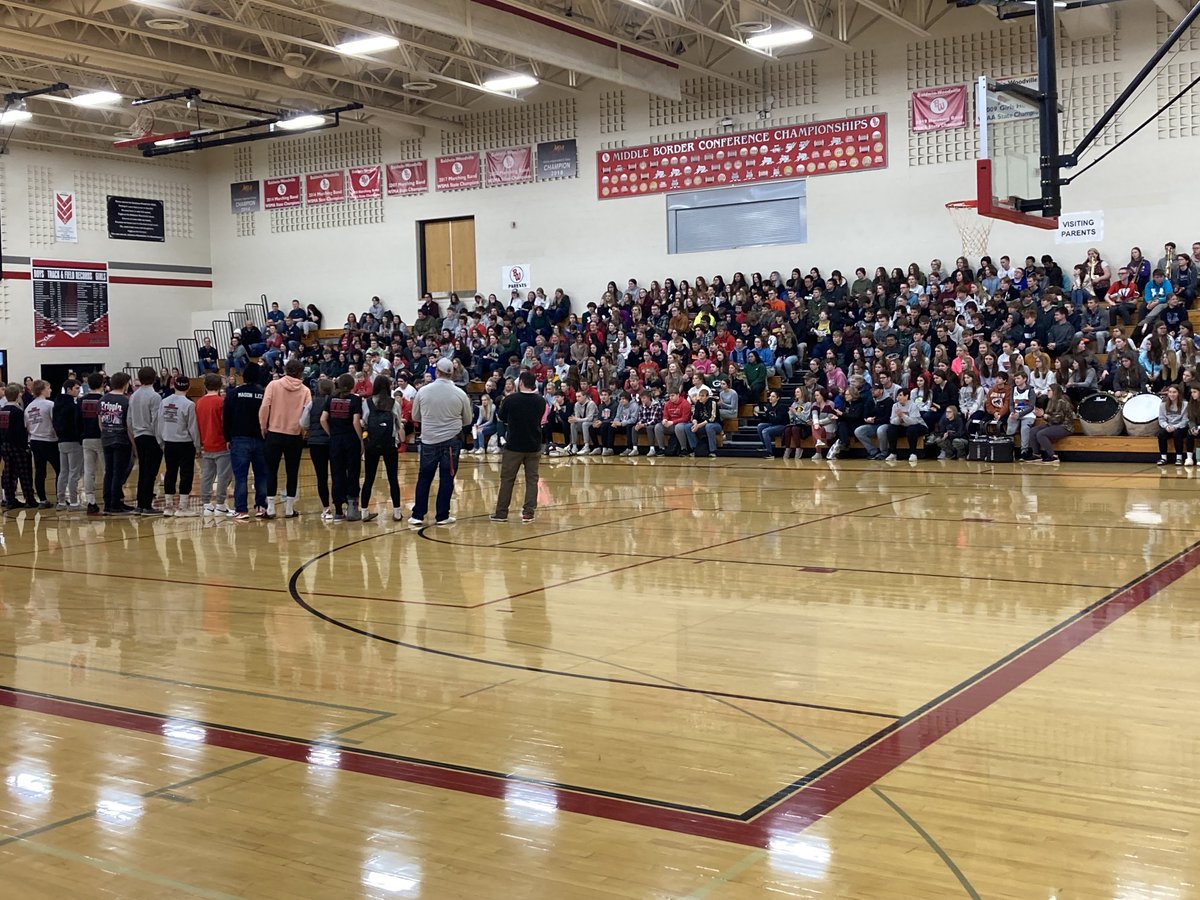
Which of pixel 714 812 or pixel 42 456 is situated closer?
pixel 714 812

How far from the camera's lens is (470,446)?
23875 mm

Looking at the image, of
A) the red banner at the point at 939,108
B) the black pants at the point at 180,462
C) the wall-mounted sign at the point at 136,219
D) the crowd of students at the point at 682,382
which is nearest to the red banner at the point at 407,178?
the crowd of students at the point at 682,382

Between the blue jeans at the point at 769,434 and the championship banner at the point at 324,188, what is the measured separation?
15001 millimetres

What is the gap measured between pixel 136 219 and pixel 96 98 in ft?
23.1

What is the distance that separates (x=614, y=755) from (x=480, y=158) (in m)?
25.0

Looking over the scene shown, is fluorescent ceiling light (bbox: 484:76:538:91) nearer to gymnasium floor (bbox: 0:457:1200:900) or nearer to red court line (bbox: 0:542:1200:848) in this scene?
gymnasium floor (bbox: 0:457:1200:900)

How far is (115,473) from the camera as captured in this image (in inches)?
538

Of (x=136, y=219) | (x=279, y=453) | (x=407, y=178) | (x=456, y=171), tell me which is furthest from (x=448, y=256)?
(x=279, y=453)

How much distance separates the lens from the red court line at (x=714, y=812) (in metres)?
4.04

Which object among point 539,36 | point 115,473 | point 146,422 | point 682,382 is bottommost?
point 115,473

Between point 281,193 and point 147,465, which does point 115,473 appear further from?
point 281,193

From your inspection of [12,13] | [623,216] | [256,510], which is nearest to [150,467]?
[256,510]

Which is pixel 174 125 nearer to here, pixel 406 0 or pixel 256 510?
pixel 406 0

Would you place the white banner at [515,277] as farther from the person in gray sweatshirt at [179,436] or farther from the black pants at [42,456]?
the person in gray sweatshirt at [179,436]
